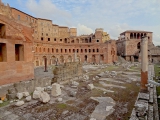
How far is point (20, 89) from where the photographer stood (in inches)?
313

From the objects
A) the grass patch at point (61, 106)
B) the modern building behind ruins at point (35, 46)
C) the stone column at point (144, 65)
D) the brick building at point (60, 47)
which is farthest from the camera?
the brick building at point (60, 47)

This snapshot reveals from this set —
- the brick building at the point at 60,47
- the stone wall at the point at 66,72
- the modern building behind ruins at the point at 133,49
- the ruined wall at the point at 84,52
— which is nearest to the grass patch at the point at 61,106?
the stone wall at the point at 66,72

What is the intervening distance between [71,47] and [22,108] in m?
37.7

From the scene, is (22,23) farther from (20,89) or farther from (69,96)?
(69,96)

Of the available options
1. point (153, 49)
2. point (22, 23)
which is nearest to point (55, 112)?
point (22, 23)

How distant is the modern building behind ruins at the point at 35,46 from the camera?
330 inches

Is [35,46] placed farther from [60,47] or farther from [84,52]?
[84,52]

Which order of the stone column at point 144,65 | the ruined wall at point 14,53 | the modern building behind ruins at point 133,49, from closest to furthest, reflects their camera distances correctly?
the stone column at point 144,65
the ruined wall at point 14,53
the modern building behind ruins at point 133,49

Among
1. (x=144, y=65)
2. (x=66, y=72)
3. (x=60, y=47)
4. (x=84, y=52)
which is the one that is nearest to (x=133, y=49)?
(x=84, y=52)

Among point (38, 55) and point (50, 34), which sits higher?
point (50, 34)

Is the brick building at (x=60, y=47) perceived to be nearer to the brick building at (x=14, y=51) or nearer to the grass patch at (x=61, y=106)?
the brick building at (x=14, y=51)

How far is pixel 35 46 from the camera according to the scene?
112 feet

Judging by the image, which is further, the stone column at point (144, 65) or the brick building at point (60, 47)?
the brick building at point (60, 47)

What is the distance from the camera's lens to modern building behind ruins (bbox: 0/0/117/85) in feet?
27.5
